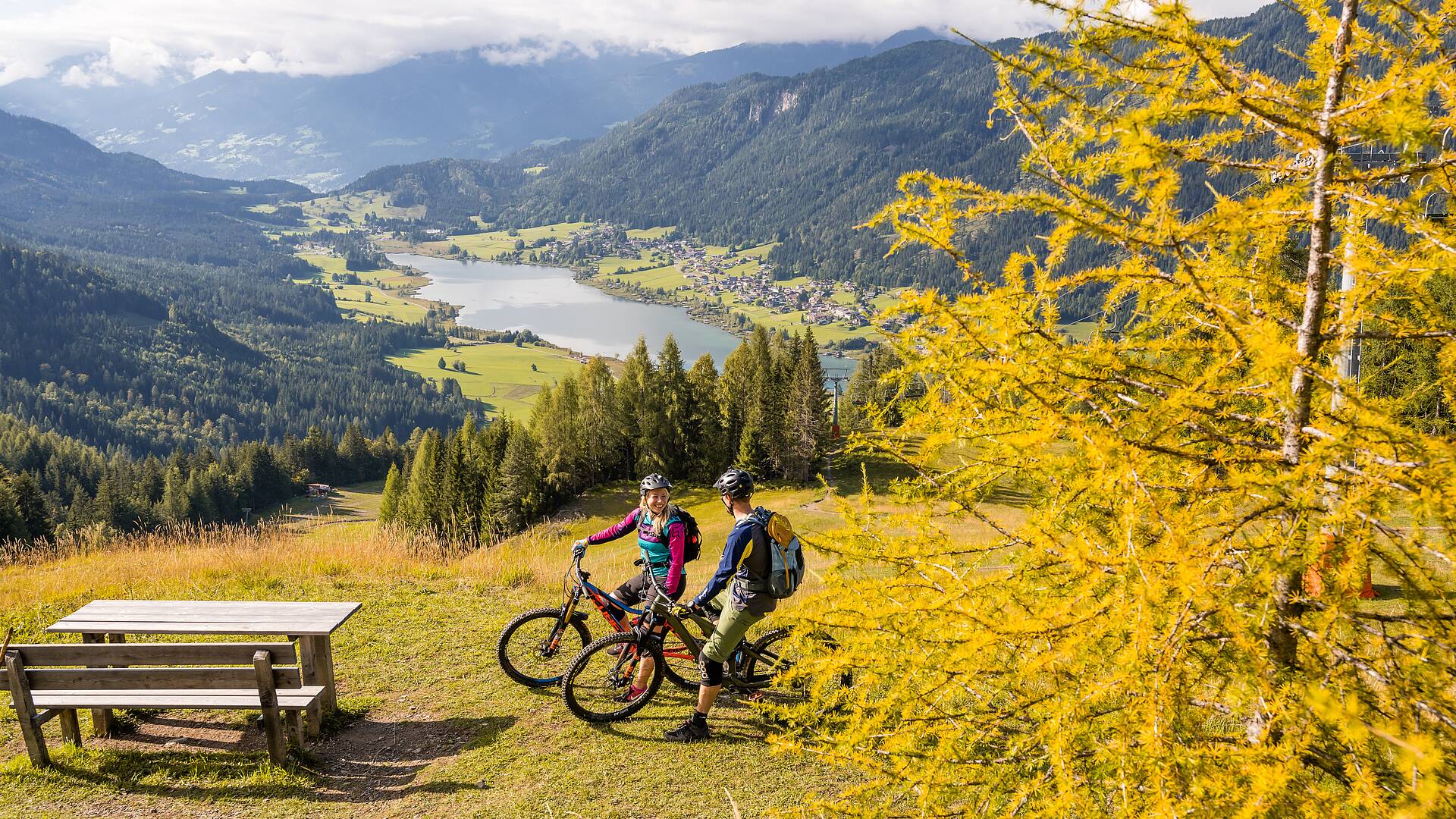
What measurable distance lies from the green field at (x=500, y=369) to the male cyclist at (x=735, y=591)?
139m

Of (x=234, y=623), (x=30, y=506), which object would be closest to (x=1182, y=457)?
(x=234, y=623)

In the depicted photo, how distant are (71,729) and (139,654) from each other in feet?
3.78

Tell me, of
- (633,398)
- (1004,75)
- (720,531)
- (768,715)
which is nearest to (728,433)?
(633,398)

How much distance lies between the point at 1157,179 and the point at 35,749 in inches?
353

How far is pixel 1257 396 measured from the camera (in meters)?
3.32

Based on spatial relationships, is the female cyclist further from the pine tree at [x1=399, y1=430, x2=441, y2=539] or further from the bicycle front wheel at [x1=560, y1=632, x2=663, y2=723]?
the pine tree at [x1=399, y1=430, x2=441, y2=539]

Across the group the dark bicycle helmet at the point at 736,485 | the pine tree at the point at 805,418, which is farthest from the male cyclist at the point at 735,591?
the pine tree at the point at 805,418

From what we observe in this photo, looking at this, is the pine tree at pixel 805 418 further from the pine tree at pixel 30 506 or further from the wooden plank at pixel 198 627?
the pine tree at pixel 30 506

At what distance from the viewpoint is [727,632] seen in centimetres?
691

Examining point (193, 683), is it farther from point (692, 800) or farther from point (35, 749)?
point (692, 800)

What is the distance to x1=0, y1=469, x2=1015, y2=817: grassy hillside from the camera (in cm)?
627

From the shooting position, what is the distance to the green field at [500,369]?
6142 inches

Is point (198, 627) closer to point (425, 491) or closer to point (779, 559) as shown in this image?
point (779, 559)

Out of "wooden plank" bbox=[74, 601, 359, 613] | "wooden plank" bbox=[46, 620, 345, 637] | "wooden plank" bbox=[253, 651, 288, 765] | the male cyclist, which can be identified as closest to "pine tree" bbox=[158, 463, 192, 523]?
"wooden plank" bbox=[74, 601, 359, 613]
